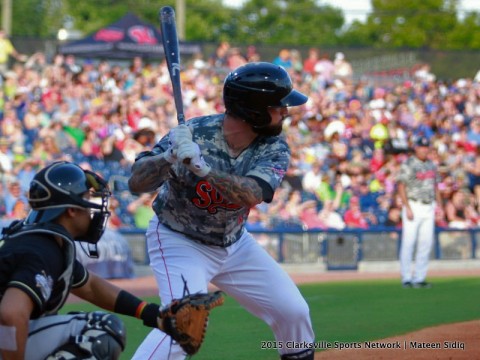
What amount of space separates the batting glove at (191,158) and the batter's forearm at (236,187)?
9 cm

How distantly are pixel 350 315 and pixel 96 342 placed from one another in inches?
245

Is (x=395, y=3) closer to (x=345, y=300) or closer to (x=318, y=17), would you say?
(x=318, y=17)

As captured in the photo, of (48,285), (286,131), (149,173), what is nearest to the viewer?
(48,285)

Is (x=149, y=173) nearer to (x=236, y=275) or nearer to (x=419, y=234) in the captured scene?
(x=236, y=275)

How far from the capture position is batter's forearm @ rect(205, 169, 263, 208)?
4.93 meters

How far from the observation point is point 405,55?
28578mm

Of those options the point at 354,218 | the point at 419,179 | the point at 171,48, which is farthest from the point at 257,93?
the point at 354,218

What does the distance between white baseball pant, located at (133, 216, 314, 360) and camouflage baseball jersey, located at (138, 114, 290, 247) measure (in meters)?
0.08

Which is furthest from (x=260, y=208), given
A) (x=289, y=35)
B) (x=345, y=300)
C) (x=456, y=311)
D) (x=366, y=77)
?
(x=289, y=35)

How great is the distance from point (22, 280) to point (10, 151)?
12.7 meters

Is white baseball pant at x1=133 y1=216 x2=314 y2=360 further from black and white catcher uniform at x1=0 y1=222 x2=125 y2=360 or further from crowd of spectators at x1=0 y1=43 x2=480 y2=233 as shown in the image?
crowd of spectators at x1=0 y1=43 x2=480 y2=233

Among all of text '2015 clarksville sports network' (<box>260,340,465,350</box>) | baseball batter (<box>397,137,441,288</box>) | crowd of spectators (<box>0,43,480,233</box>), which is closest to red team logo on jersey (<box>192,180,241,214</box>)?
text '2015 clarksville sports network' (<box>260,340,465,350</box>)

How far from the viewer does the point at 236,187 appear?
16.3 ft

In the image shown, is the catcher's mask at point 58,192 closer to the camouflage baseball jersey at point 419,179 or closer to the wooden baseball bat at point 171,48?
the wooden baseball bat at point 171,48
